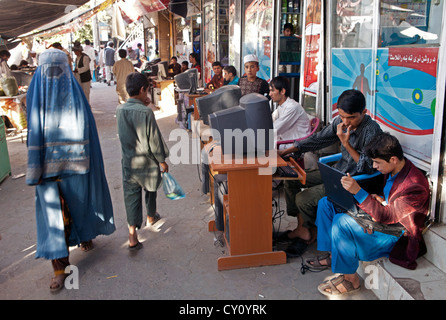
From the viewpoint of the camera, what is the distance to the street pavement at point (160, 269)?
2.74 m

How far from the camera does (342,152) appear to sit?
122 inches

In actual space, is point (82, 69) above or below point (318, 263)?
above

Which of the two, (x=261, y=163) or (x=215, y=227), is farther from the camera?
(x=215, y=227)

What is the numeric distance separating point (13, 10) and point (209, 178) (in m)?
6.01

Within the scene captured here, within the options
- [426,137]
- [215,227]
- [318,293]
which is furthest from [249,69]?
[318,293]

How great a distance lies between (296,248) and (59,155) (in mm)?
2032

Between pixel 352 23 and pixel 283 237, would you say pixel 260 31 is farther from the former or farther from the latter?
pixel 283 237

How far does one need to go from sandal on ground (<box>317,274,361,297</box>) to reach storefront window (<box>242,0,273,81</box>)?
14.6 feet

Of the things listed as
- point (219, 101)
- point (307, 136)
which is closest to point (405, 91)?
point (307, 136)

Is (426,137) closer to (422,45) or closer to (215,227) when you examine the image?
(422,45)

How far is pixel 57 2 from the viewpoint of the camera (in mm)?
7406

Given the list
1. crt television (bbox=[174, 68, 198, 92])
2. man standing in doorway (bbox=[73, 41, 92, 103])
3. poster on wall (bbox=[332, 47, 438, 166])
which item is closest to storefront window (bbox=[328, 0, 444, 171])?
poster on wall (bbox=[332, 47, 438, 166])

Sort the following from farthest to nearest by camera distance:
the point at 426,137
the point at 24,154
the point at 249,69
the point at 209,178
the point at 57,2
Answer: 1. the point at 57,2
2. the point at 24,154
3. the point at 249,69
4. the point at 209,178
5. the point at 426,137
